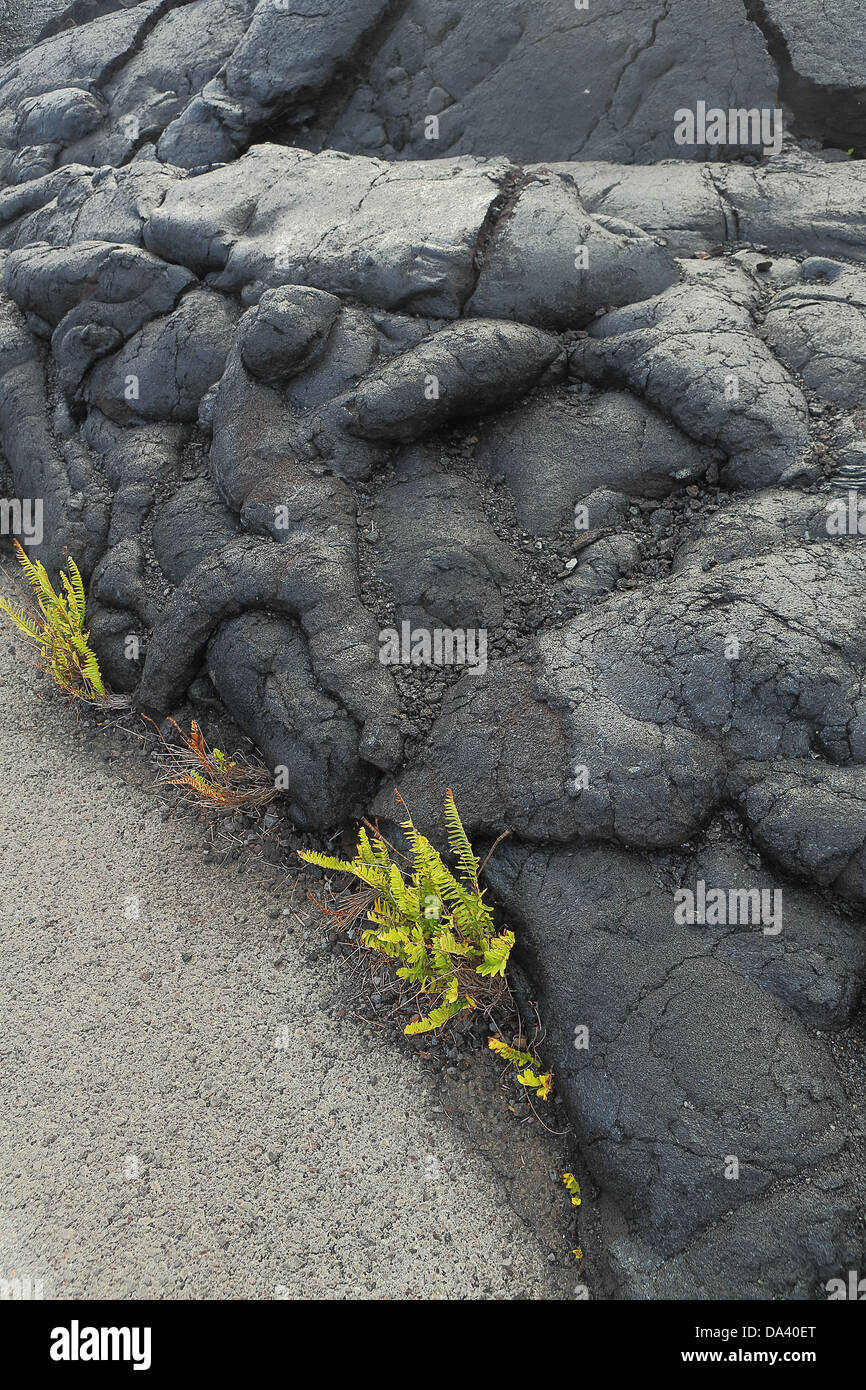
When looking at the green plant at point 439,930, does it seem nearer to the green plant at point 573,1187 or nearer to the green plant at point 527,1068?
the green plant at point 527,1068

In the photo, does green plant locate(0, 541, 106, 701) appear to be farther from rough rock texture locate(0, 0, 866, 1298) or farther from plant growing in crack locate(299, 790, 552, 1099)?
plant growing in crack locate(299, 790, 552, 1099)

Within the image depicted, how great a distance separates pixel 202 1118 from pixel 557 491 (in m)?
3.51

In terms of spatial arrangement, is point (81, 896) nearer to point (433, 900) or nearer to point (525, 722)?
point (433, 900)

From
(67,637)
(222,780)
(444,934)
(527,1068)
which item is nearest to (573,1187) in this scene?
(527,1068)

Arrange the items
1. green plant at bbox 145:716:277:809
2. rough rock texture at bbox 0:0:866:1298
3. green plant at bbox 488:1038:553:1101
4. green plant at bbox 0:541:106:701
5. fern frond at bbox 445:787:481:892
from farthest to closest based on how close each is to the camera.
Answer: green plant at bbox 0:541:106:701 → green plant at bbox 145:716:277:809 → fern frond at bbox 445:787:481:892 → green plant at bbox 488:1038:553:1101 → rough rock texture at bbox 0:0:866:1298

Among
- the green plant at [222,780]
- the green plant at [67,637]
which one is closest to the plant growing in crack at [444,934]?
the green plant at [222,780]

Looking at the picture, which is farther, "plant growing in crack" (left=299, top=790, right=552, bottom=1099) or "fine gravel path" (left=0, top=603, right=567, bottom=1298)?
"plant growing in crack" (left=299, top=790, right=552, bottom=1099)

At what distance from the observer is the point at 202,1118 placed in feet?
12.2

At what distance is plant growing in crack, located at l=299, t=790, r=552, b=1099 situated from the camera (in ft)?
11.9

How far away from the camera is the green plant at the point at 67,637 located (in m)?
5.21

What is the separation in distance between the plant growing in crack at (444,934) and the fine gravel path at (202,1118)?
1.23 ft

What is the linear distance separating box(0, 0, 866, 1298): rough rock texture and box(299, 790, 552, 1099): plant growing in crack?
191 millimetres

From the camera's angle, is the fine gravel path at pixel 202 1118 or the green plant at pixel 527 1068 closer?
the fine gravel path at pixel 202 1118

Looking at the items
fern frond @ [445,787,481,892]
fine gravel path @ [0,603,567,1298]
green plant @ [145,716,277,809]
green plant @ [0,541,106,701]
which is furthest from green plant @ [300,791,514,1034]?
green plant @ [0,541,106,701]
